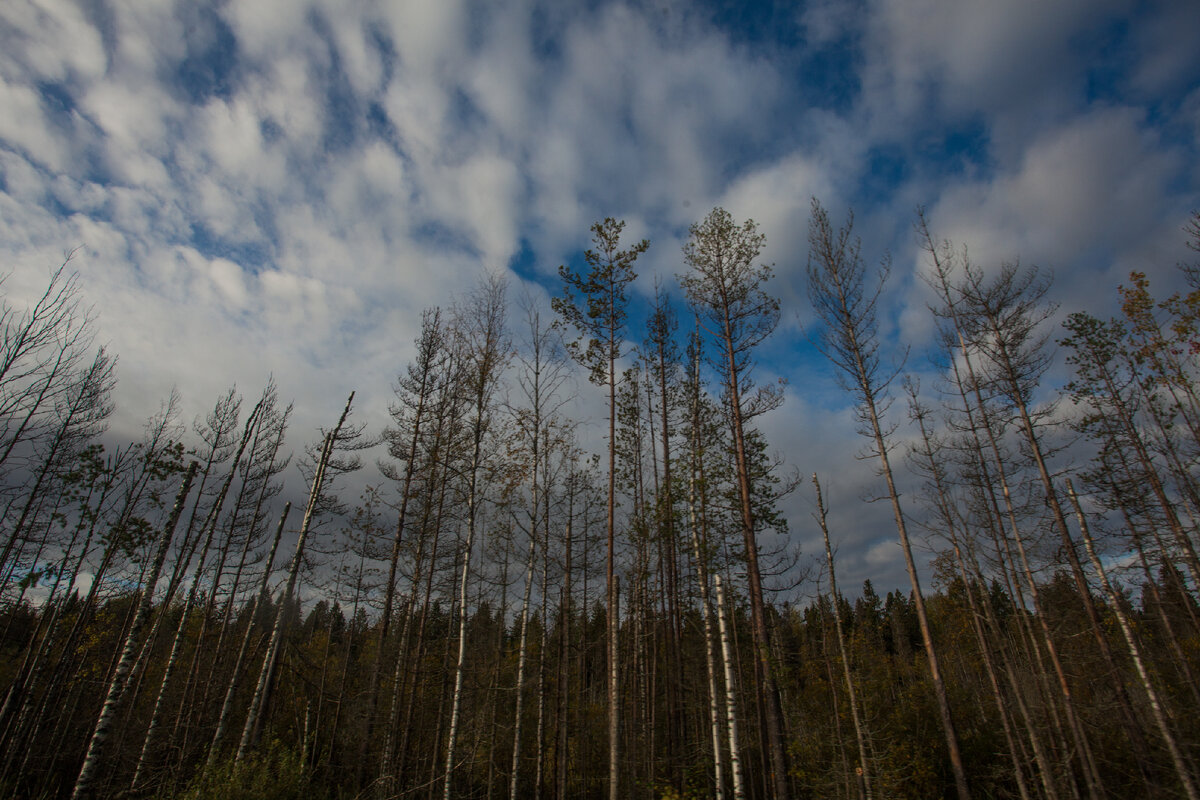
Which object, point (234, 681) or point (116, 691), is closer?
point (116, 691)

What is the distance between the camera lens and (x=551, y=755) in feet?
75.5

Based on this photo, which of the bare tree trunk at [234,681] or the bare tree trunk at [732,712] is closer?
the bare tree trunk at [732,712]

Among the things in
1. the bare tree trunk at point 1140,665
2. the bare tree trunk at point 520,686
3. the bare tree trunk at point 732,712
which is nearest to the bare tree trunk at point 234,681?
the bare tree trunk at point 520,686

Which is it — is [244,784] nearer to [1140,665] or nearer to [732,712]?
[732,712]

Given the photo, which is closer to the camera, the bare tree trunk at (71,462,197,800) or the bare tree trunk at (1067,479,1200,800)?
the bare tree trunk at (71,462,197,800)

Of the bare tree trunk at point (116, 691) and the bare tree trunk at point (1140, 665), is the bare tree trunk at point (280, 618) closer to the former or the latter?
the bare tree trunk at point (116, 691)

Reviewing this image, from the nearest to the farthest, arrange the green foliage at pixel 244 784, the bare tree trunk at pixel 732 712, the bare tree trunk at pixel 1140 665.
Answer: the bare tree trunk at pixel 732 712 < the green foliage at pixel 244 784 < the bare tree trunk at pixel 1140 665

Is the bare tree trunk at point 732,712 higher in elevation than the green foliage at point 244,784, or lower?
higher

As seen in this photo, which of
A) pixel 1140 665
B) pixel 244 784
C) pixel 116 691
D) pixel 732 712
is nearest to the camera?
pixel 732 712

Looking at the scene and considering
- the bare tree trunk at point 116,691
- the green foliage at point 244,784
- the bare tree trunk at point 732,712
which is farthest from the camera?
the green foliage at point 244,784

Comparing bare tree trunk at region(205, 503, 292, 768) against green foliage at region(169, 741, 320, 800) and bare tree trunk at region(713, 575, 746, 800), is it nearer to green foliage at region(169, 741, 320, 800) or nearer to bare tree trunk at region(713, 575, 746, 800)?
green foliage at region(169, 741, 320, 800)

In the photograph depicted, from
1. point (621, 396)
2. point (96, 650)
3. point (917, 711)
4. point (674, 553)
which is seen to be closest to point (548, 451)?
point (621, 396)

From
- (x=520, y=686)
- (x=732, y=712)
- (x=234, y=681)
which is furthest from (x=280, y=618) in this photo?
(x=732, y=712)

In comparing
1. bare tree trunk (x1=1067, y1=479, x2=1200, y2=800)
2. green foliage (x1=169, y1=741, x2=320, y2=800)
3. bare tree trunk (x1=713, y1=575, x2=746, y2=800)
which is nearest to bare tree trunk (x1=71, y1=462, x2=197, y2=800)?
green foliage (x1=169, y1=741, x2=320, y2=800)
